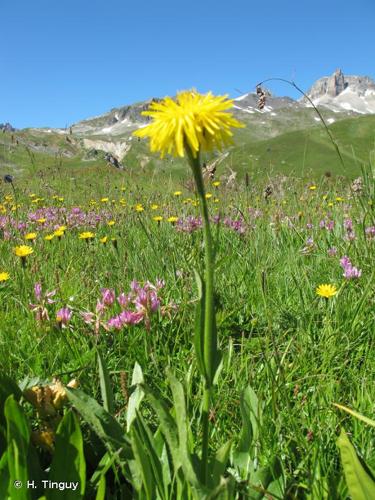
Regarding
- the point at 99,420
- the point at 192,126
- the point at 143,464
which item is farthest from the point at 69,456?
the point at 192,126

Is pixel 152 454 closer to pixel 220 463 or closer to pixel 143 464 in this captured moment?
pixel 143 464

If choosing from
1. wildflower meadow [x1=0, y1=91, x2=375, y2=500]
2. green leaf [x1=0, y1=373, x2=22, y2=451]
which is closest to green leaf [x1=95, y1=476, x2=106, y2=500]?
wildflower meadow [x1=0, y1=91, x2=375, y2=500]

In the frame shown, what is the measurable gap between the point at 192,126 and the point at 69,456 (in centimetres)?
102

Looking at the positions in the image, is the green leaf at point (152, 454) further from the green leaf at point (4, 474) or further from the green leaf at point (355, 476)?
the green leaf at point (355, 476)

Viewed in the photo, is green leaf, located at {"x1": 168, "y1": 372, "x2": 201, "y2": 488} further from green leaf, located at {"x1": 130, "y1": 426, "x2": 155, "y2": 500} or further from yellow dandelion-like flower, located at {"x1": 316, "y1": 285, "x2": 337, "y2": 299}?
yellow dandelion-like flower, located at {"x1": 316, "y1": 285, "x2": 337, "y2": 299}

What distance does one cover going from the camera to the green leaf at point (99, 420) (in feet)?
4.77

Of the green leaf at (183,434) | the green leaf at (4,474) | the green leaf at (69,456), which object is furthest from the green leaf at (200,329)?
the green leaf at (4,474)

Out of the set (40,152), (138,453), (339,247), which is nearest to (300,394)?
(138,453)

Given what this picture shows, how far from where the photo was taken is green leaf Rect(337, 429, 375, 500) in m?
1.27

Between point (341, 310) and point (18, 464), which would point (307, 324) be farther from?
point (18, 464)

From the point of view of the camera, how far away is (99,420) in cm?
147

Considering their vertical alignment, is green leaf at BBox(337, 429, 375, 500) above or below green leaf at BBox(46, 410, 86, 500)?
below

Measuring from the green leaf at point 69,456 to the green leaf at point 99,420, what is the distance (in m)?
0.05

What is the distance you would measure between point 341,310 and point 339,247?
3.68 ft
